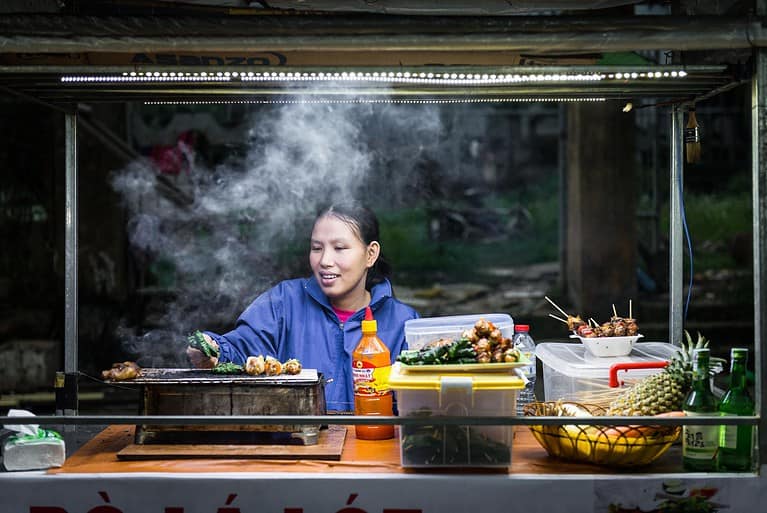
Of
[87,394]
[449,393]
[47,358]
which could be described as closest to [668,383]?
[449,393]

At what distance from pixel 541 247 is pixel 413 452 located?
40.9 ft

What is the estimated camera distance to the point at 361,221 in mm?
4590

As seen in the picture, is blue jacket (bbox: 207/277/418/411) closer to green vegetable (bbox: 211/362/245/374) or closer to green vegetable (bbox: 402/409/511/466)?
green vegetable (bbox: 211/362/245/374)

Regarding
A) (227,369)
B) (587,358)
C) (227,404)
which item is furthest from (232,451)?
(587,358)

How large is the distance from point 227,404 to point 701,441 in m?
1.84

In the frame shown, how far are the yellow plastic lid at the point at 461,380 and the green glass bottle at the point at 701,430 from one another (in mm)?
661

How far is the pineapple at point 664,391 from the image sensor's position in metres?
3.02

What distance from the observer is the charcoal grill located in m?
3.15

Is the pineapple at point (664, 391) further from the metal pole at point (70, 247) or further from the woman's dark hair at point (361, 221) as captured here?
the metal pole at point (70, 247)

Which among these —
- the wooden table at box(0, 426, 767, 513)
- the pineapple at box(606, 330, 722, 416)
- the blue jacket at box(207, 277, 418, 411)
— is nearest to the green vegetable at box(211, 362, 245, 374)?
the wooden table at box(0, 426, 767, 513)

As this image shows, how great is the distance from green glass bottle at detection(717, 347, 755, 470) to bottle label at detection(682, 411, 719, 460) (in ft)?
0.14

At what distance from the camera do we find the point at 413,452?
2.91 metres

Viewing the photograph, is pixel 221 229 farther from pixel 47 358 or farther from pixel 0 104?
pixel 0 104

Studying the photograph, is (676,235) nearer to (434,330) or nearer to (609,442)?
(434,330)
